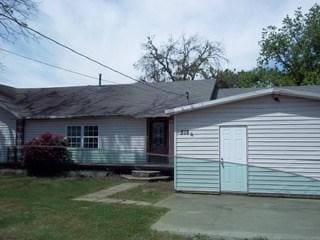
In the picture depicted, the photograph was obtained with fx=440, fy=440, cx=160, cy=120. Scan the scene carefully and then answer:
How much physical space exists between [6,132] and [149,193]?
1091 cm

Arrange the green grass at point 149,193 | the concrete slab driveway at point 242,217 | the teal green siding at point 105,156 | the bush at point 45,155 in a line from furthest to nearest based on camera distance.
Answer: the teal green siding at point 105,156, the bush at point 45,155, the green grass at point 149,193, the concrete slab driveway at point 242,217

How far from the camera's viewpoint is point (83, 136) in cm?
2056

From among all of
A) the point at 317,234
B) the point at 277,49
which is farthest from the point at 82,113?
the point at 277,49

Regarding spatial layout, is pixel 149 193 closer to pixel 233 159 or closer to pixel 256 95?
pixel 233 159

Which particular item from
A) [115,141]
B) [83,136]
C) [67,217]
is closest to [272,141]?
[67,217]

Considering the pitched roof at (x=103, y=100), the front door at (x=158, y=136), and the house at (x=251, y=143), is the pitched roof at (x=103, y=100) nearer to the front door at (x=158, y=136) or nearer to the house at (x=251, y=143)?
the front door at (x=158, y=136)

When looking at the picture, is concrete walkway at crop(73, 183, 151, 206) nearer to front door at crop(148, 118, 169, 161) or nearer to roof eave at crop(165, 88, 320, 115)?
roof eave at crop(165, 88, 320, 115)

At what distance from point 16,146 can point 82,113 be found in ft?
12.3

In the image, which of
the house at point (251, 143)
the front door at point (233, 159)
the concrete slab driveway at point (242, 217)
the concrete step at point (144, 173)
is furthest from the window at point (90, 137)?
the concrete slab driveway at point (242, 217)

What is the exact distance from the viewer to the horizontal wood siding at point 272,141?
1305 cm

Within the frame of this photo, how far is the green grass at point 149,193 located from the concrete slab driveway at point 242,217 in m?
0.52

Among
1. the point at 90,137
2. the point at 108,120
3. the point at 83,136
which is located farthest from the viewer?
the point at 83,136

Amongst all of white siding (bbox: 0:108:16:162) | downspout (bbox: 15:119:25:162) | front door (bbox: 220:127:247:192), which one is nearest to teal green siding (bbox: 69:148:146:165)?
downspout (bbox: 15:119:25:162)

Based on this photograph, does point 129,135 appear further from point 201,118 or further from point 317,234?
point 317,234
